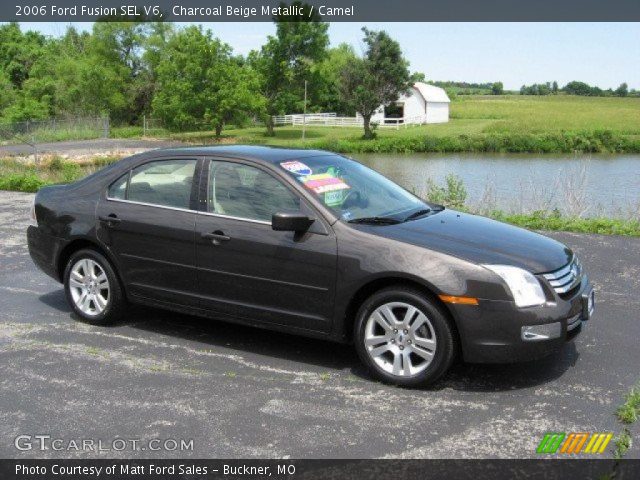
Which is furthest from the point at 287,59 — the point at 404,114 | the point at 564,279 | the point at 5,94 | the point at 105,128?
the point at 564,279

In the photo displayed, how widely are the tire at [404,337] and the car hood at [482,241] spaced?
1.35ft

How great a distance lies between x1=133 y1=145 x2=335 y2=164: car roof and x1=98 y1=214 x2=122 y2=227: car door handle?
648mm

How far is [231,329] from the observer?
6.41 metres

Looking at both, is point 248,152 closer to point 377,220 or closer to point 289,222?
point 289,222

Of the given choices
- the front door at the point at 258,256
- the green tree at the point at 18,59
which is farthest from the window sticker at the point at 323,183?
the green tree at the point at 18,59

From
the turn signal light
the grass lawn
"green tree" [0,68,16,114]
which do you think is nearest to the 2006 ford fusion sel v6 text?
the turn signal light

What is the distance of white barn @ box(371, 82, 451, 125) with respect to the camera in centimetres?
7862

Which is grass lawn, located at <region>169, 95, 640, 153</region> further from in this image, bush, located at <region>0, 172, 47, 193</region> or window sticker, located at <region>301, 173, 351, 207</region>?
window sticker, located at <region>301, 173, 351, 207</region>

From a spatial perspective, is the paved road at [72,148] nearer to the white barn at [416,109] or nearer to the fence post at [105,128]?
the fence post at [105,128]

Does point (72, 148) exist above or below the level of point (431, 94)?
below

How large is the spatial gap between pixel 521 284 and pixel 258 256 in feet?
6.51

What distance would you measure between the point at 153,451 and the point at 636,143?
53.7 metres


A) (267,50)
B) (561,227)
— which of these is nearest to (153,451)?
(561,227)

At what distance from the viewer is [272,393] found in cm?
489
